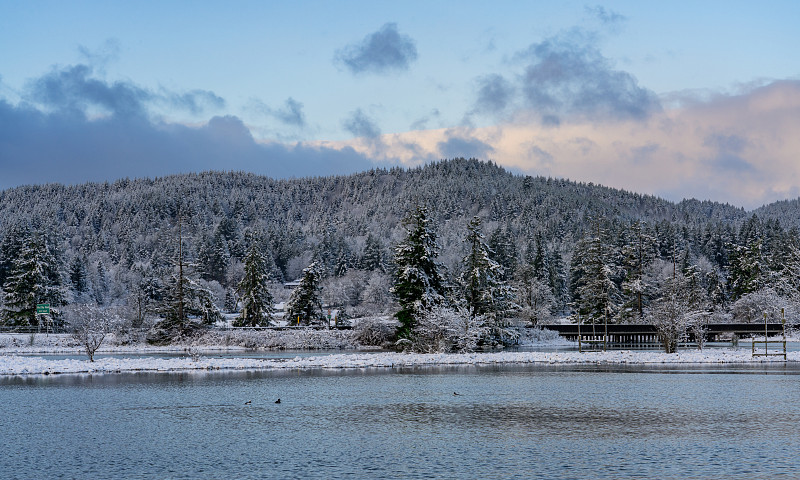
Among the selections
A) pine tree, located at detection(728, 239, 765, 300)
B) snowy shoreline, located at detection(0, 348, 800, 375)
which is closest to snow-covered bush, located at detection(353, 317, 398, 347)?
snowy shoreline, located at detection(0, 348, 800, 375)

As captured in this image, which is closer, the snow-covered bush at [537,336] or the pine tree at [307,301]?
the pine tree at [307,301]

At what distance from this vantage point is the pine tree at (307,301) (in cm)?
8775

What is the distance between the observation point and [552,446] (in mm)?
22578

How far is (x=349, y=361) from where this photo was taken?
5228cm

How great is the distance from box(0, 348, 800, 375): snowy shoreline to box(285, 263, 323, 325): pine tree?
3292 cm

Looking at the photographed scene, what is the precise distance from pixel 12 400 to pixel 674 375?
3669 centimetres

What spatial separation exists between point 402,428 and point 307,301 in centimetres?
6284

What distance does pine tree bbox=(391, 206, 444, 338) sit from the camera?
65.6 meters

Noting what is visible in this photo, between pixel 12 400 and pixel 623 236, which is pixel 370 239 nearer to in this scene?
pixel 623 236

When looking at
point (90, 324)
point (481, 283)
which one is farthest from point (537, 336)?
point (90, 324)

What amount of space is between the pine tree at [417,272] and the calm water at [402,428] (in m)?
23.1

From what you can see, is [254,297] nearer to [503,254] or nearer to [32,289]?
[32,289]

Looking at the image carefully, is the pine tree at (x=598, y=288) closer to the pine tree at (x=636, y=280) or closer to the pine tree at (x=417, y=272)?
the pine tree at (x=636, y=280)

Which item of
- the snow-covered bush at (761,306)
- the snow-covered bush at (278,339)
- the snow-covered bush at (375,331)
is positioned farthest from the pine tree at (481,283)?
the snow-covered bush at (761,306)
